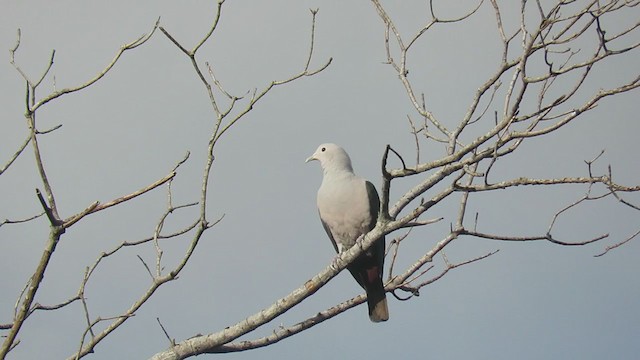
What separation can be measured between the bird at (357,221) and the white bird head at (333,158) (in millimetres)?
181

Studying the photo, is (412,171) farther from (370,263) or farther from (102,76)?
(370,263)

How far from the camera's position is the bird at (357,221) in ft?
23.4

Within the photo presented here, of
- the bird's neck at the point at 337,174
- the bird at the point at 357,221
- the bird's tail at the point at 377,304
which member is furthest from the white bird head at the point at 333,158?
the bird's tail at the point at 377,304

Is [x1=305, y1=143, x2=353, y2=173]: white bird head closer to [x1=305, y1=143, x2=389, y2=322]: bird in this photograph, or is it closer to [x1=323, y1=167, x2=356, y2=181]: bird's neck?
[x1=323, y1=167, x2=356, y2=181]: bird's neck

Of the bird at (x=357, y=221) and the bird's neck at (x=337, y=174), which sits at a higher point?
the bird's neck at (x=337, y=174)

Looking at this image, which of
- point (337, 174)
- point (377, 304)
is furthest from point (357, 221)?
point (377, 304)

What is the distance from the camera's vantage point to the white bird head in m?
7.78

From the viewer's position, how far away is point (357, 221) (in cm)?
728

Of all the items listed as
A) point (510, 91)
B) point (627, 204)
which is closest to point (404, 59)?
point (510, 91)

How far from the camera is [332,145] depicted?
26.3 feet

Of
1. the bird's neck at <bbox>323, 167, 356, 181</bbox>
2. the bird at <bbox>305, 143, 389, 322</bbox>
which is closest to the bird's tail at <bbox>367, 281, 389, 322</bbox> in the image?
the bird at <bbox>305, 143, 389, 322</bbox>

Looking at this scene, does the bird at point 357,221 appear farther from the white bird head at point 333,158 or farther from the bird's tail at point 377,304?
the white bird head at point 333,158

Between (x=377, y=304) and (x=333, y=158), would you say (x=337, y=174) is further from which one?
(x=377, y=304)

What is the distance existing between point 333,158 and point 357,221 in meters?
0.86
